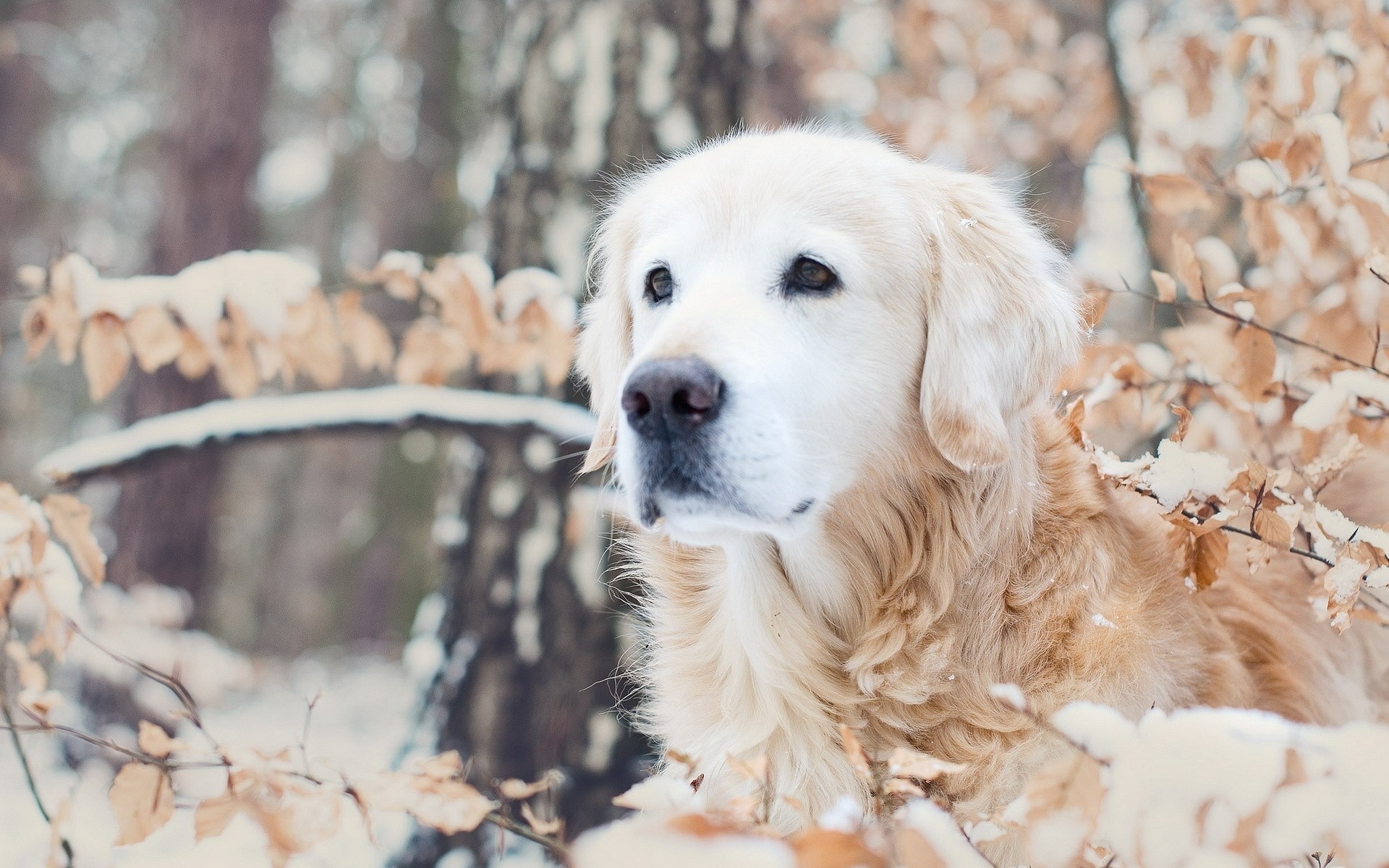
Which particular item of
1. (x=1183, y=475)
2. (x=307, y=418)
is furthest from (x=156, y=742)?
(x=1183, y=475)

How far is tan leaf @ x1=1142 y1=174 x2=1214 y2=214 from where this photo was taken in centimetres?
242

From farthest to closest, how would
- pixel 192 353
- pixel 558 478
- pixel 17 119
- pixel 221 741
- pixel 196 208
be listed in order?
pixel 17 119, pixel 196 208, pixel 558 478, pixel 192 353, pixel 221 741

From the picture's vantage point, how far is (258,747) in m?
2.12

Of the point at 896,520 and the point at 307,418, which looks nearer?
the point at 896,520

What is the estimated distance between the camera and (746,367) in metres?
1.91

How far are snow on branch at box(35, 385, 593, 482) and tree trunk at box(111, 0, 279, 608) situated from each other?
3.96 metres

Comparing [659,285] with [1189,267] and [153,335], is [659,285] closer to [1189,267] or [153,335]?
[1189,267]

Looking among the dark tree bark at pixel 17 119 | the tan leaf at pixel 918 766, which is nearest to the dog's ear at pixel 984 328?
the tan leaf at pixel 918 766

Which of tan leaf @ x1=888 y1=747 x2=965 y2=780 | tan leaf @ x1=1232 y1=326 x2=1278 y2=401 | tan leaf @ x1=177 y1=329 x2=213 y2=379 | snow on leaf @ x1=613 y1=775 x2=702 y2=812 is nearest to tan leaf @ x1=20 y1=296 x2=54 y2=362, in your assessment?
tan leaf @ x1=177 y1=329 x2=213 y2=379

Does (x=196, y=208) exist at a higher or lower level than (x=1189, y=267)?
higher

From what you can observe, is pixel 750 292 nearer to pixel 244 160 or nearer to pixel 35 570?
pixel 35 570

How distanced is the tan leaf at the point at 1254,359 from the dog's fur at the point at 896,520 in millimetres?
332

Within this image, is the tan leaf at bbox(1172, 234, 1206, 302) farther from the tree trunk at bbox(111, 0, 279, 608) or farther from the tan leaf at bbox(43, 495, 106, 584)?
the tree trunk at bbox(111, 0, 279, 608)

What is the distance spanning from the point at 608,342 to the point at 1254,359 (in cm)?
150
